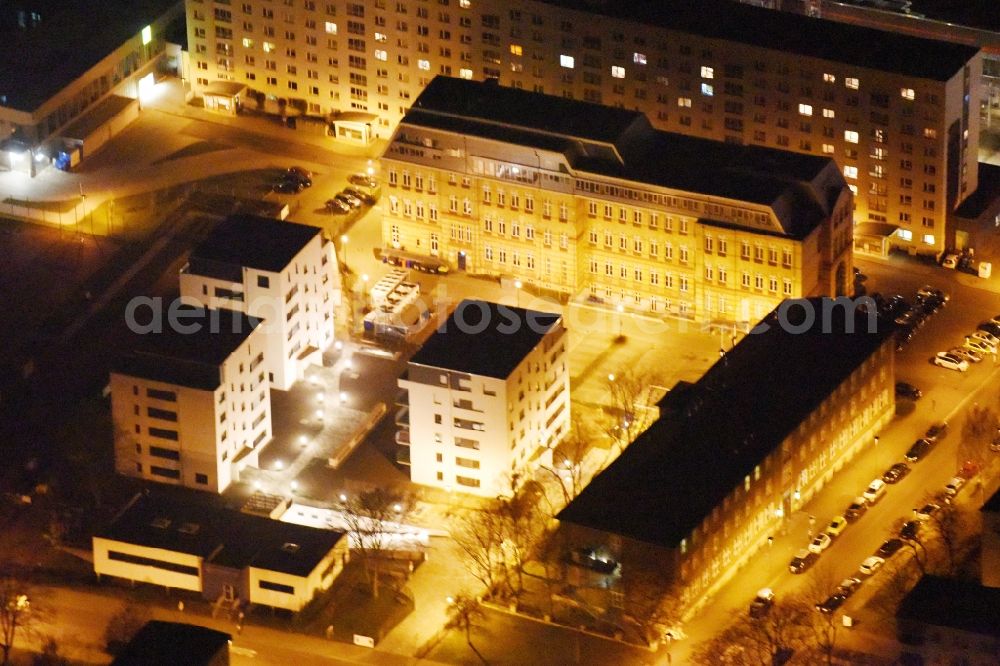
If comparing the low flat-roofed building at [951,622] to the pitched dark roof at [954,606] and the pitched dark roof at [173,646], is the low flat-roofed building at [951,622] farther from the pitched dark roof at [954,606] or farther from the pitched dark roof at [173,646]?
the pitched dark roof at [173,646]

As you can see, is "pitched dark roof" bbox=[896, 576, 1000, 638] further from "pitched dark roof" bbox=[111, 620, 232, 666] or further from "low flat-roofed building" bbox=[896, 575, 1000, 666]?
"pitched dark roof" bbox=[111, 620, 232, 666]

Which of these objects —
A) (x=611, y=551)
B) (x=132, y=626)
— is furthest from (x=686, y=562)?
(x=132, y=626)

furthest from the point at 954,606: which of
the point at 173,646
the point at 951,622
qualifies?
the point at 173,646

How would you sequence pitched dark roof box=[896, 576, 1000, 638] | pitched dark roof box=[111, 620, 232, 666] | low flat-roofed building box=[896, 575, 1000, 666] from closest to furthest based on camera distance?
pitched dark roof box=[111, 620, 232, 666]
low flat-roofed building box=[896, 575, 1000, 666]
pitched dark roof box=[896, 576, 1000, 638]

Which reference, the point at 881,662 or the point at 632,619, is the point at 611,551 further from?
the point at 881,662

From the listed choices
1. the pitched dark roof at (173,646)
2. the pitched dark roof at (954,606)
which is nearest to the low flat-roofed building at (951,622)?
the pitched dark roof at (954,606)

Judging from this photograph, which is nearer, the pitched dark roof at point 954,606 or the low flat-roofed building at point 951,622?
the low flat-roofed building at point 951,622

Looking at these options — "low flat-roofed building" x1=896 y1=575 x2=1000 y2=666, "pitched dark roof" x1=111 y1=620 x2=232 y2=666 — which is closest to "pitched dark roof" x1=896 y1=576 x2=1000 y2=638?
"low flat-roofed building" x1=896 y1=575 x2=1000 y2=666
